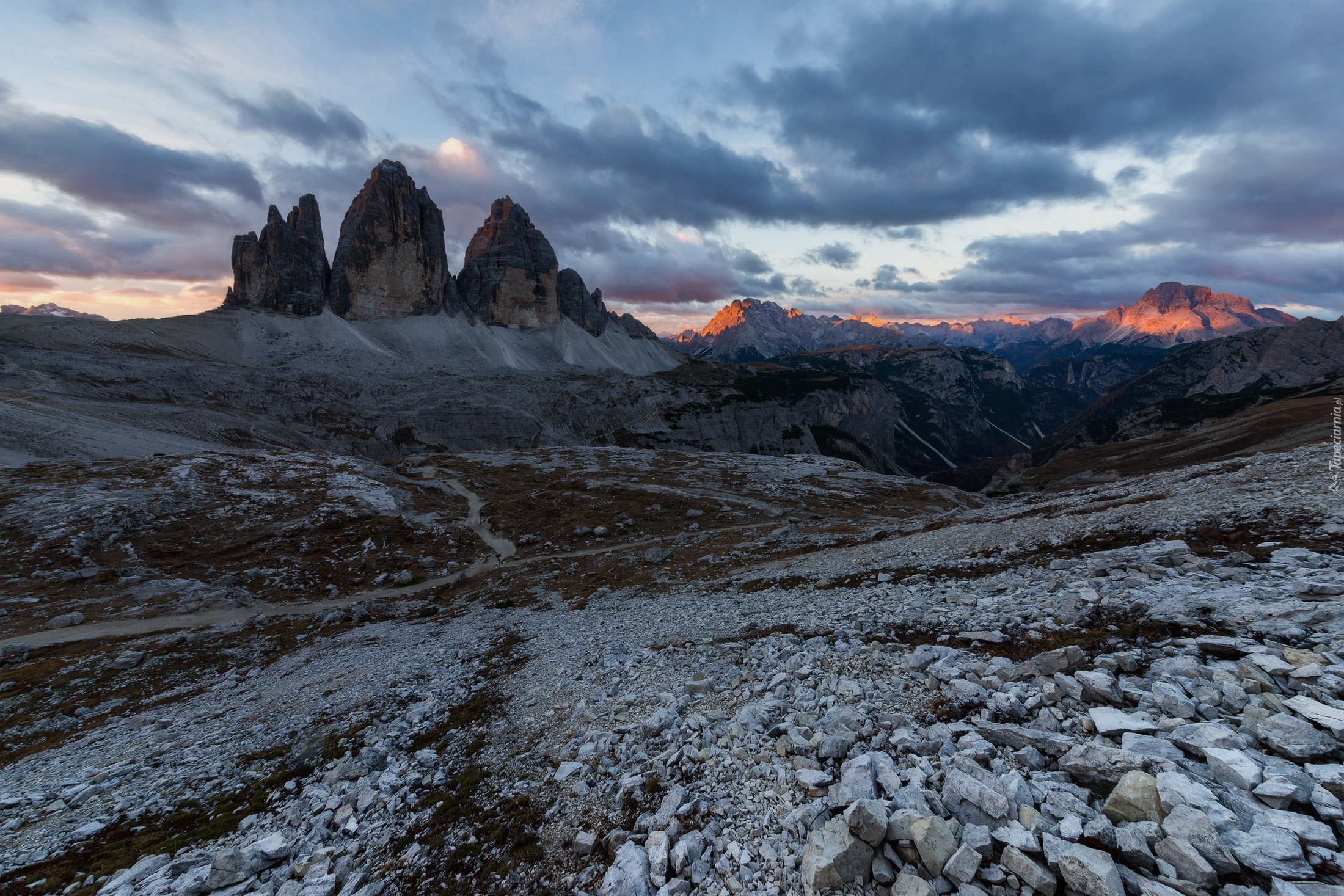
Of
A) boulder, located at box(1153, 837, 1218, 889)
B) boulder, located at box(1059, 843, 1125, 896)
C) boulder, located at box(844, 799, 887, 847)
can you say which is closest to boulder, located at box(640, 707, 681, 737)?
boulder, located at box(844, 799, 887, 847)

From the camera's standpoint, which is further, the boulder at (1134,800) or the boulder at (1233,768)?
the boulder at (1233,768)

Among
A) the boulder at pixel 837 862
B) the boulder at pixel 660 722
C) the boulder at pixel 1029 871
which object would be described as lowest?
the boulder at pixel 660 722

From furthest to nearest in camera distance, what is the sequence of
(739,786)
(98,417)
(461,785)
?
1. (98,417)
2. (461,785)
3. (739,786)

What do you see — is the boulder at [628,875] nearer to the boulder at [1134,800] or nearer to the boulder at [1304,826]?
the boulder at [1134,800]

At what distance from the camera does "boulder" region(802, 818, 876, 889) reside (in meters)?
6.22

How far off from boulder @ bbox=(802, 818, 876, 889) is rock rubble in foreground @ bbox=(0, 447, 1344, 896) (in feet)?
0.10

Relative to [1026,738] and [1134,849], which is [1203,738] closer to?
[1026,738]

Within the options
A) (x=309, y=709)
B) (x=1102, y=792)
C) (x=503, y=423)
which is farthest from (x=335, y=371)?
(x=1102, y=792)

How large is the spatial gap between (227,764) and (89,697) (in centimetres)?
1602

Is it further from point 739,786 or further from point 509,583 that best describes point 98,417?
point 739,786

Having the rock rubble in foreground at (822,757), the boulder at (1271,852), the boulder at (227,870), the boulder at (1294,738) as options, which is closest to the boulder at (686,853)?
the rock rubble in foreground at (822,757)

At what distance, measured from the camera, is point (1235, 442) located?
95938 mm

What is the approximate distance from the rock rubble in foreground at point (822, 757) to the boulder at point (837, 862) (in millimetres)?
32

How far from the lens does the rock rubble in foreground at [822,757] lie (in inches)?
234
